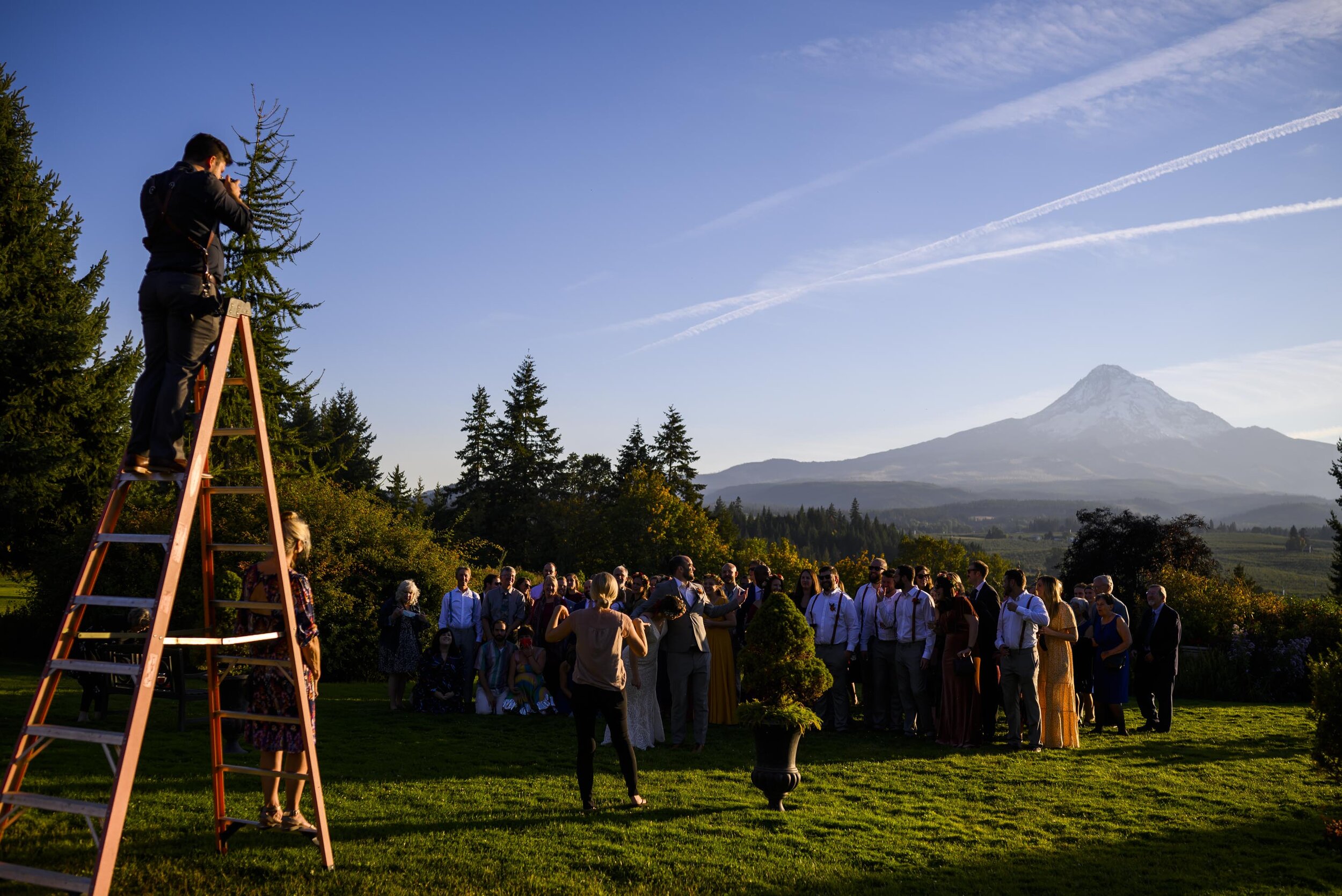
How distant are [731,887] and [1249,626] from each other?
22.3m

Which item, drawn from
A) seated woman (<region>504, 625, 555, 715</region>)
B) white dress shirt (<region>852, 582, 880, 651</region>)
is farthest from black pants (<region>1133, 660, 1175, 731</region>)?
seated woman (<region>504, 625, 555, 715</region>)

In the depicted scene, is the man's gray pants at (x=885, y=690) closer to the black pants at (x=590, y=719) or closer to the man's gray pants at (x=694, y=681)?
the man's gray pants at (x=694, y=681)

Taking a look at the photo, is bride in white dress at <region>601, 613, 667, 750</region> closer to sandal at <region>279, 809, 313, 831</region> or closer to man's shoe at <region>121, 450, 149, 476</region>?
sandal at <region>279, 809, 313, 831</region>

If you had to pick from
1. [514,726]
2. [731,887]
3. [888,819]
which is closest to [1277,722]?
[888,819]

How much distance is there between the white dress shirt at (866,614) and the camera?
47.9ft

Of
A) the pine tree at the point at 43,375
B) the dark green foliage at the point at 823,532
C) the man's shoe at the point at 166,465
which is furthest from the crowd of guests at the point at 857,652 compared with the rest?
the dark green foliage at the point at 823,532

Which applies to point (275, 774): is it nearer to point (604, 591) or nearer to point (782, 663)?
point (604, 591)

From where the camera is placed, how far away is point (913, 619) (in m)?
14.0

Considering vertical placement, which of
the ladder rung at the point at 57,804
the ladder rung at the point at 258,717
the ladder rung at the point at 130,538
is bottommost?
the ladder rung at the point at 57,804

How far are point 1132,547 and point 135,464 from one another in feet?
171

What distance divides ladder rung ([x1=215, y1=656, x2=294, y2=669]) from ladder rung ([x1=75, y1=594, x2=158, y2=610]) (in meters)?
1.18

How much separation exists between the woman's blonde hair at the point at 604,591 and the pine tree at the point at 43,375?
21884 mm

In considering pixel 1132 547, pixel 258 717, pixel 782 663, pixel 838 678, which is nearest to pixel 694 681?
pixel 838 678

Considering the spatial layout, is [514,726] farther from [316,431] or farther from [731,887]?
[316,431]
